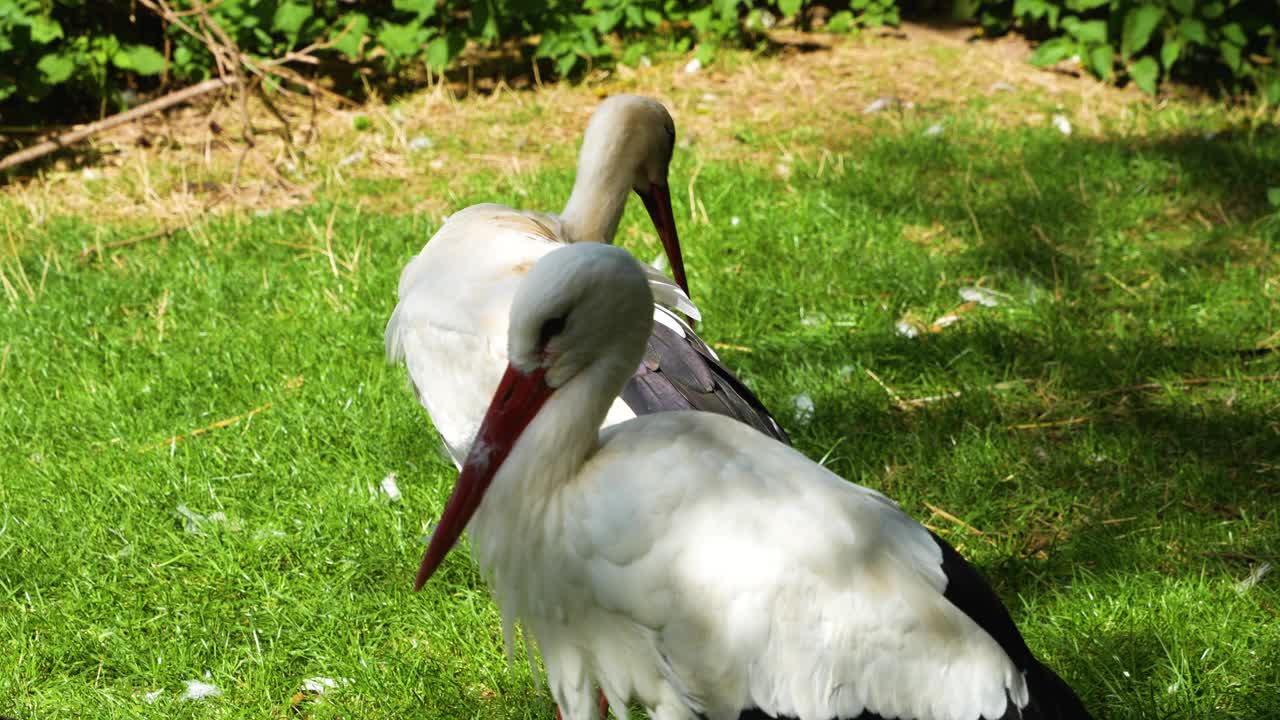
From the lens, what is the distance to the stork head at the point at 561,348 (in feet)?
6.28

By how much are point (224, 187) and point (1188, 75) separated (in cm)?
439

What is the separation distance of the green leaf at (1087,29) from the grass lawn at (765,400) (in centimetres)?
65

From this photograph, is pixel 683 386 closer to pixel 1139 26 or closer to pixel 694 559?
pixel 694 559

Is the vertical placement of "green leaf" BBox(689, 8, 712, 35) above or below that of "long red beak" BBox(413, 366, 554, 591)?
below

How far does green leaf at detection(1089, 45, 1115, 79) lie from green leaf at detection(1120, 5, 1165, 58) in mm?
130

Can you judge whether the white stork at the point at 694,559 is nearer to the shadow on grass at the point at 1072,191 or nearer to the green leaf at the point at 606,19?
the shadow on grass at the point at 1072,191

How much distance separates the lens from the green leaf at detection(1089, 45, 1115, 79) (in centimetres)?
584

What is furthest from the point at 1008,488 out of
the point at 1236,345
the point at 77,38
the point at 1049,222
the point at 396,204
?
the point at 77,38

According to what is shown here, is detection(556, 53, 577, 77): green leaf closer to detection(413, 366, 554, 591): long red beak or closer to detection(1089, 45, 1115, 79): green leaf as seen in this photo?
detection(1089, 45, 1115, 79): green leaf

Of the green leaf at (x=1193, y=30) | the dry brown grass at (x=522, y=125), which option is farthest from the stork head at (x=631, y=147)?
the green leaf at (x=1193, y=30)

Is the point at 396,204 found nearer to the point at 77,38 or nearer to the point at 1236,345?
the point at 77,38

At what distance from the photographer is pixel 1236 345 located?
12.5ft

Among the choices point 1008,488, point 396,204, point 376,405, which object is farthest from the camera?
point 396,204

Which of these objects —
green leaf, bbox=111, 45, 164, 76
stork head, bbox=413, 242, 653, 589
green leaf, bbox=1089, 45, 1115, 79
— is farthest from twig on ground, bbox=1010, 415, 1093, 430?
green leaf, bbox=111, 45, 164, 76
